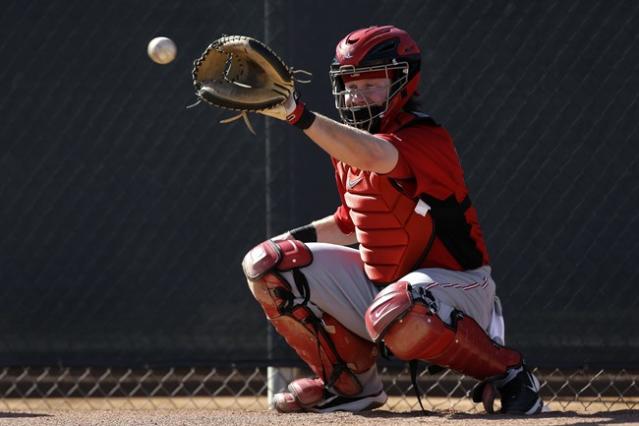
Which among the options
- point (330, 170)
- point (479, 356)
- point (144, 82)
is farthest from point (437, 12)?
point (479, 356)

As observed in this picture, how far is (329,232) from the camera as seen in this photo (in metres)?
4.48

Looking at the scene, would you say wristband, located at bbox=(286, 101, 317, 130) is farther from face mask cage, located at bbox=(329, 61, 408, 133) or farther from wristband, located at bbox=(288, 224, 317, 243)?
wristband, located at bbox=(288, 224, 317, 243)

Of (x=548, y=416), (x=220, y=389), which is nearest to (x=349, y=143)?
(x=548, y=416)

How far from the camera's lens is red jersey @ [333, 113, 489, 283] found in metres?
3.93

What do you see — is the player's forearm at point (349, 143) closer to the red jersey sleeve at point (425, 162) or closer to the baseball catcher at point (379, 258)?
the baseball catcher at point (379, 258)

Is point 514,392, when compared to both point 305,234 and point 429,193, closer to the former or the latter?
point 429,193

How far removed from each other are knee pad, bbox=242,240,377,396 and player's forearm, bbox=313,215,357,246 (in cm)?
20

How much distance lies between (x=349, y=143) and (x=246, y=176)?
1.47m

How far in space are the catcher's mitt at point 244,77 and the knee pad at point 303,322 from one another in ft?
2.06

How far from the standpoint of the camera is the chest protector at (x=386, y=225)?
403cm

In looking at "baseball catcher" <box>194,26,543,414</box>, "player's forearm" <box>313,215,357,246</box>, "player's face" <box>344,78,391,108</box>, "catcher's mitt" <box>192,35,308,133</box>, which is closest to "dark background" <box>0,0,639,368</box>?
"player's forearm" <box>313,215,357,246</box>

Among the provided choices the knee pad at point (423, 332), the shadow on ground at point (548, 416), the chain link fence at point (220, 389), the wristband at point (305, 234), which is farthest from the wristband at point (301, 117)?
the chain link fence at point (220, 389)

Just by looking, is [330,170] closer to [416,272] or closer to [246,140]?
[246,140]

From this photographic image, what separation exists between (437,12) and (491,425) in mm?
2019
